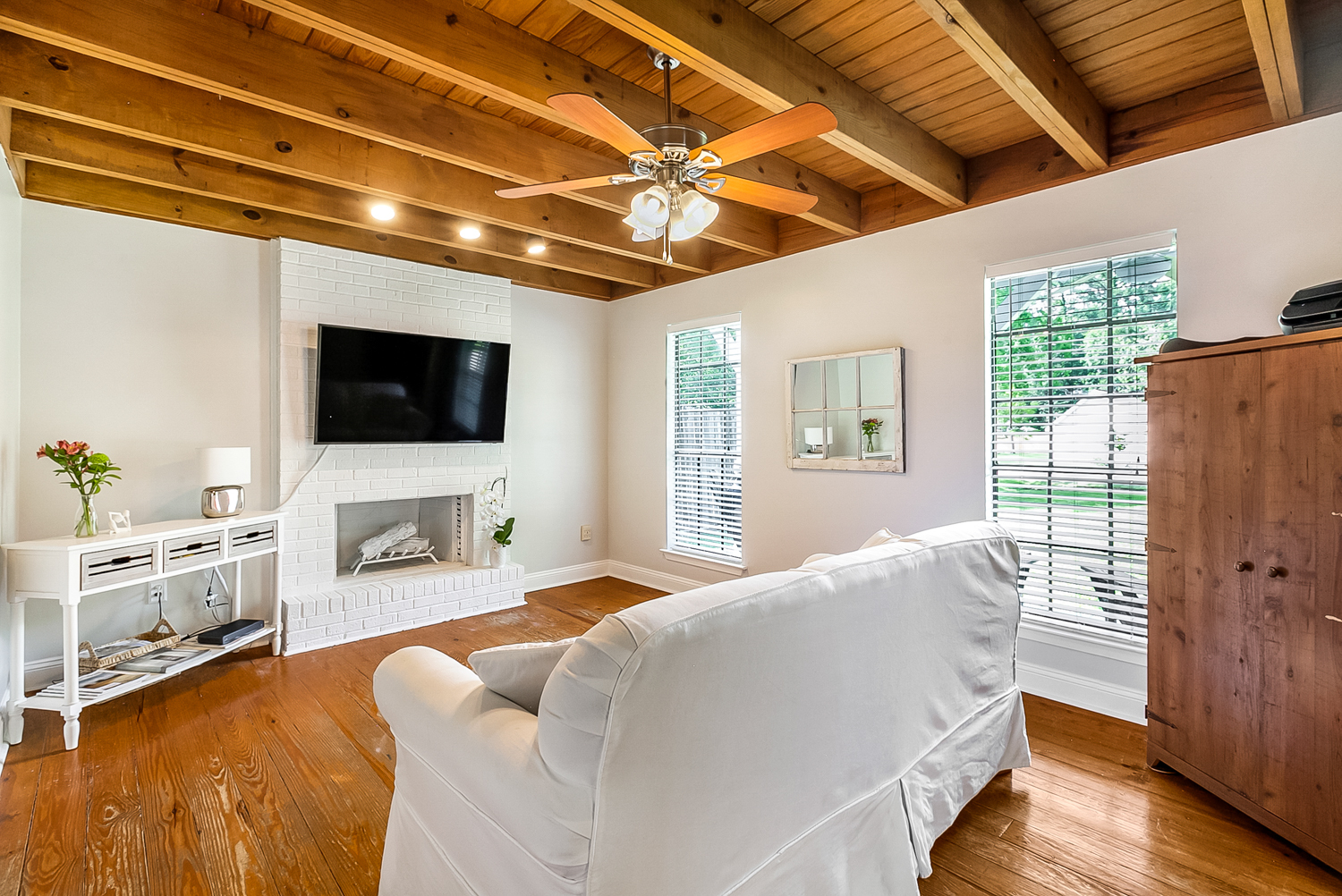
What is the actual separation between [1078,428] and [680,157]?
2163 millimetres

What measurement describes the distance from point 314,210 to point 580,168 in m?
1.52

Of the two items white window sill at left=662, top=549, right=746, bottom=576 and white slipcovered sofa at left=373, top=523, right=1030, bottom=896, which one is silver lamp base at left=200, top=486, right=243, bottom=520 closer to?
white slipcovered sofa at left=373, top=523, right=1030, bottom=896

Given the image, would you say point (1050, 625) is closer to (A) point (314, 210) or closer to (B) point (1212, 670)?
(B) point (1212, 670)

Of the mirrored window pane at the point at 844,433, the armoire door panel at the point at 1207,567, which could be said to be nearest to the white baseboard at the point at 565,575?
the mirrored window pane at the point at 844,433

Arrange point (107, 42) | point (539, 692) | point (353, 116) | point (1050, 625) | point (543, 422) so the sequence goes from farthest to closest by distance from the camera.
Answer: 1. point (543, 422)
2. point (1050, 625)
3. point (353, 116)
4. point (107, 42)
5. point (539, 692)

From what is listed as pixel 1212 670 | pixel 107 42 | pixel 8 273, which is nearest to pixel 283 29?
pixel 107 42

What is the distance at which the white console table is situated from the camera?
2.54m

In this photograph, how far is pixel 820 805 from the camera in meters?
1.46

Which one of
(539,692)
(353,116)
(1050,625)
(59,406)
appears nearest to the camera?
(539,692)

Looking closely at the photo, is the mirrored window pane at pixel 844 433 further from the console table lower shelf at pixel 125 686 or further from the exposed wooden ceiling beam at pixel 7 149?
the exposed wooden ceiling beam at pixel 7 149

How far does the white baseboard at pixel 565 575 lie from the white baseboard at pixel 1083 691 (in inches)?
130

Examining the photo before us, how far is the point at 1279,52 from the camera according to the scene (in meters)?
1.92

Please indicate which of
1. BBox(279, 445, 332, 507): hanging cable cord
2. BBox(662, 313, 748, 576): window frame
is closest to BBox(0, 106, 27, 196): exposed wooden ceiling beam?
BBox(279, 445, 332, 507): hanging cable cord

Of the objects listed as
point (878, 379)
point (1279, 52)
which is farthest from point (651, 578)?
point (1279, 52)
